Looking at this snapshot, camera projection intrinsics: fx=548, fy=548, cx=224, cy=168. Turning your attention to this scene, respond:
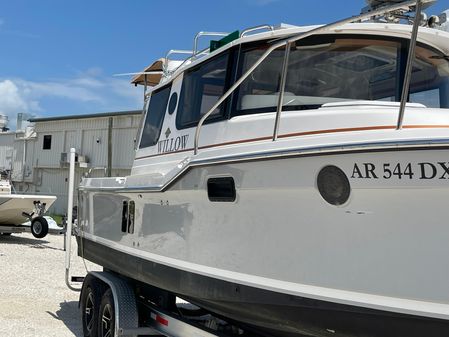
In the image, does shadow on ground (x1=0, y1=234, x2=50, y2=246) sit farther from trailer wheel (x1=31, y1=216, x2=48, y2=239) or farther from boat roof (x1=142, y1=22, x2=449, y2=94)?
boat roof (x1=142, y1=22, x2=449, y2=94)

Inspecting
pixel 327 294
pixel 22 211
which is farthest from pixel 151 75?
pixel 22 211

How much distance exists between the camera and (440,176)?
92.0 inches

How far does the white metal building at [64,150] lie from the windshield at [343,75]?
62.3 feet

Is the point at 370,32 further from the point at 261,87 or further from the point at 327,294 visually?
the point at 327,294

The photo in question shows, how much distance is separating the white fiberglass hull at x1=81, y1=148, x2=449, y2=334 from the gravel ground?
10.1 ft

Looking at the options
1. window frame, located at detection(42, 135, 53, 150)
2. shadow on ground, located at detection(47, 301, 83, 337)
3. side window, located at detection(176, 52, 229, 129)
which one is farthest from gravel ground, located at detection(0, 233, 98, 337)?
window frame, located at detection(42, 135, 53, 150)

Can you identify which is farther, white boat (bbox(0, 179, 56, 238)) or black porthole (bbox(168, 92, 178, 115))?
white boat (bbox(0, 179, 56, 238))

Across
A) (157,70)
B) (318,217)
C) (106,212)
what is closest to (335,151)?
(318,217)

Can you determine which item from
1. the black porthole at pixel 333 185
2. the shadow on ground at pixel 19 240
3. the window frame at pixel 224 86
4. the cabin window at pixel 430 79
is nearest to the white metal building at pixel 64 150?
the shadow on ground at pixel 19 240

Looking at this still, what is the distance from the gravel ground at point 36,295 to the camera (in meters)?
6.09

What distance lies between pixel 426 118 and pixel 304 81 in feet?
3.38

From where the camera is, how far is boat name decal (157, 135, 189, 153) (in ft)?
14.6

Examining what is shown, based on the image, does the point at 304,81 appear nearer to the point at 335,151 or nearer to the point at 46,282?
the point at 335,151

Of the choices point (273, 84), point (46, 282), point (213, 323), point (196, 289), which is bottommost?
point (46, 282)
